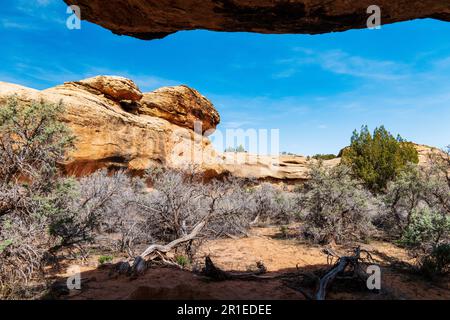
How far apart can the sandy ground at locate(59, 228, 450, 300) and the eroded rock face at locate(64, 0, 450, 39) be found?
13.1 feet

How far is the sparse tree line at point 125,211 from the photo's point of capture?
17.8 feet

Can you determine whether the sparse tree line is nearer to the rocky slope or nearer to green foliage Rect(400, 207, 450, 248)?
green foliage Rect(400, 207, 450, 248)

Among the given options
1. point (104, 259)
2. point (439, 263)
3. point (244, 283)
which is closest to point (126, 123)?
point (104, 259)

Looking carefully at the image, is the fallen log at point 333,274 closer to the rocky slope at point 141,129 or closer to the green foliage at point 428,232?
the green foliage at point 428,232

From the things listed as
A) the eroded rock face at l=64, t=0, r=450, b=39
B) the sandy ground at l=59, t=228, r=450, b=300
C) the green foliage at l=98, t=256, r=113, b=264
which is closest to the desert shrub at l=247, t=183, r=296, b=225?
the sandy ground at l=59, t=228, r=450, b=300

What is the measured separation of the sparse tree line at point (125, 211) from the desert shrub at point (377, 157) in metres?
6.56

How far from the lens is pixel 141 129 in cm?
1773

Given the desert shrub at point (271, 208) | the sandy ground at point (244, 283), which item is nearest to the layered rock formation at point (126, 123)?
the desert shrub at point (271, 208)

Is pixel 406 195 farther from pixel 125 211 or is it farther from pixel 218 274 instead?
pixel 125 211

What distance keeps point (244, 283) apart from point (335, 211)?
5.54 m
